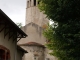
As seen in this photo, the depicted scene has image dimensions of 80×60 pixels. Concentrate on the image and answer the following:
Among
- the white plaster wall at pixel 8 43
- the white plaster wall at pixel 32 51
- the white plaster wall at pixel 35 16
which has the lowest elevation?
the white plaster wall at pixel 8 43

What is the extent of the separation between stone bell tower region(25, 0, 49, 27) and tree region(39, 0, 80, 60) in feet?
110

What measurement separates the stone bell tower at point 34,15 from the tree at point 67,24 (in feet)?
110

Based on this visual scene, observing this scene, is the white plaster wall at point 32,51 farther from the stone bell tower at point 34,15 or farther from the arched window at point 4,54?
the arched window at point 4,54

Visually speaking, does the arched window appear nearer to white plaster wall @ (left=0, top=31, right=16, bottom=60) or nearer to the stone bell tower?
white plaster wall @ (left=0, top=31, right=16, bottom=60)

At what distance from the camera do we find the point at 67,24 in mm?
16781

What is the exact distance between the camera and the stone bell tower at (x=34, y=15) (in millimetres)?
51375

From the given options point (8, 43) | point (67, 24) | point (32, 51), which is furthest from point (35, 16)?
point (67, 24)

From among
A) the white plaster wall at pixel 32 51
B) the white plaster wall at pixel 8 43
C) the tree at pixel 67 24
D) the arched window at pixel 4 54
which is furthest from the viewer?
the white plaster wall at pixel 32 51

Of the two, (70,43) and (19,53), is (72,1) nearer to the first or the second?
(70,43)

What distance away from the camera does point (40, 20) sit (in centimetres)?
5138

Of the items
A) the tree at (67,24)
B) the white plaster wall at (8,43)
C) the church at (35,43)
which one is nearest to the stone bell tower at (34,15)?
the church at (35,43)

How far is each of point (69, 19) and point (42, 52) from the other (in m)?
26.7

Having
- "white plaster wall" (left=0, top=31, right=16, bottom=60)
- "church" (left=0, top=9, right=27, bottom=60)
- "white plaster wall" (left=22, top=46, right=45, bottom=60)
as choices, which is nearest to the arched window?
"church" (left=0, top=9, right=27, bottom=60)

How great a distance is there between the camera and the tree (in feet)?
54.0
